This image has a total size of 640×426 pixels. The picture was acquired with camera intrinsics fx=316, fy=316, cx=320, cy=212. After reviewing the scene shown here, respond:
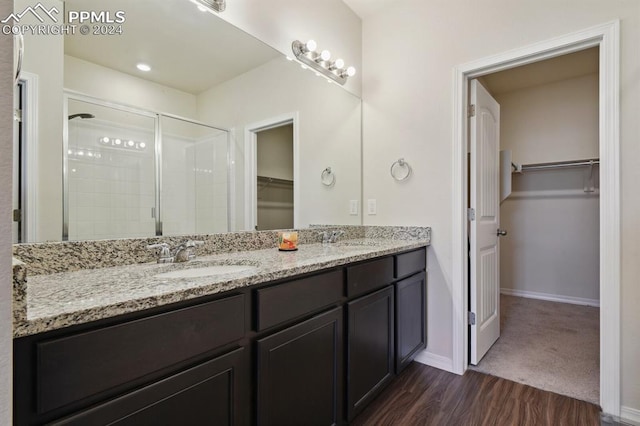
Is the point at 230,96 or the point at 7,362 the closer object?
the point at 7,362

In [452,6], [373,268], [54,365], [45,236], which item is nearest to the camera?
[54,365]

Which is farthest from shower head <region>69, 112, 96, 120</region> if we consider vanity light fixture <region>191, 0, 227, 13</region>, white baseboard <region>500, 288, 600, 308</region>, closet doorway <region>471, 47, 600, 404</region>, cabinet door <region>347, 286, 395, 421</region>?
white baseboard <region>500, 288, 600, 308</region>

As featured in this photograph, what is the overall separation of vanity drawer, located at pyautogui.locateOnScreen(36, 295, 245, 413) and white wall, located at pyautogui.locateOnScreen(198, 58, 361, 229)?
0.89 metres

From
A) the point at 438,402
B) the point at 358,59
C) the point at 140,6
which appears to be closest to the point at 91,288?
the point at 140,6

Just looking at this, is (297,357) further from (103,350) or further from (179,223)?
(179,223)

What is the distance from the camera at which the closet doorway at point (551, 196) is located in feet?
10.8

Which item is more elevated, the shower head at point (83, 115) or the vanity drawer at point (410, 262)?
the shower head at point (83, 115)

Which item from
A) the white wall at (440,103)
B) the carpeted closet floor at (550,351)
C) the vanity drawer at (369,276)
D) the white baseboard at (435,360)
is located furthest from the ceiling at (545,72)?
the white baseboard at (435,360)

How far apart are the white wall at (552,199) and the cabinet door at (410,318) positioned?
2.53m

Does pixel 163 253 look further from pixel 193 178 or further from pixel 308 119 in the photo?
pixel 308 119

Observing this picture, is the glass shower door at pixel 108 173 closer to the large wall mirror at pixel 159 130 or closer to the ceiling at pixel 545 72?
the large wall mirror at pixel 159 130

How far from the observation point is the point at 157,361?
781 millimetres

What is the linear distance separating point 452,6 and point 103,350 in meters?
2.64

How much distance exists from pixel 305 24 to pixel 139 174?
1478 mm
